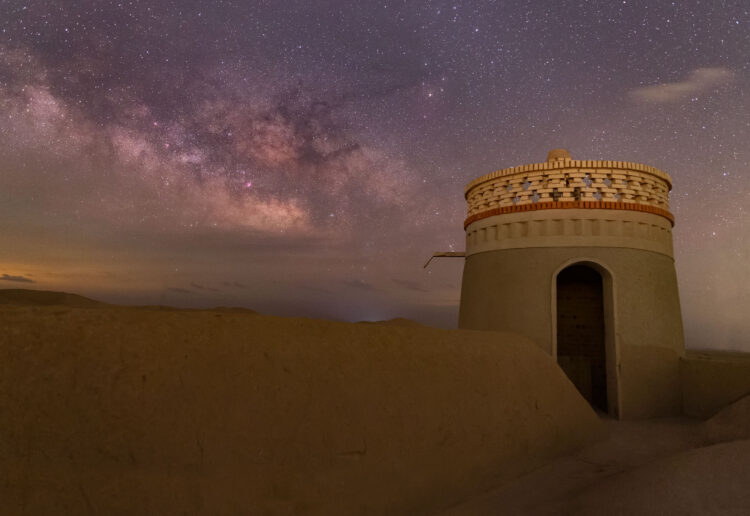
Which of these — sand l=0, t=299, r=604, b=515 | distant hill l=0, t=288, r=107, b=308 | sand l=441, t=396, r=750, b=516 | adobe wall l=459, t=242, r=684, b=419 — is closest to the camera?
sand l=0, t=299, r=604, b=515

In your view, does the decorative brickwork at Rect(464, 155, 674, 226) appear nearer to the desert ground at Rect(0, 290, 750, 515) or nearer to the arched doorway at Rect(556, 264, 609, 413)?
the arched doorway at Rect(556, 264, 609, 413)

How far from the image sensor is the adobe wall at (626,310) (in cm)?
996

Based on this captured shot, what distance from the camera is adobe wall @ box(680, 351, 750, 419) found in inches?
360

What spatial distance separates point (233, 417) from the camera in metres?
3.65

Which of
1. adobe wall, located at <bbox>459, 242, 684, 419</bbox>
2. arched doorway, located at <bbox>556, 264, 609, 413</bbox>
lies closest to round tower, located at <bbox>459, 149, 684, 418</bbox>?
adobe wall, located at <bbox>459, 242, 684, 419</bbox>

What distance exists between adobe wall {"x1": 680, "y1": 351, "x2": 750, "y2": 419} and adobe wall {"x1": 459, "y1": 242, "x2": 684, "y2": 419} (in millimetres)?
214

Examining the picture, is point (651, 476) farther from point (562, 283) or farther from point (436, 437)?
point (562, 283)

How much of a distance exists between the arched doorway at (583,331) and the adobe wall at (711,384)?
202cm

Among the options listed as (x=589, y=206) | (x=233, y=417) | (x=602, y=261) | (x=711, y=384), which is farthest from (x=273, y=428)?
(x=711, y=384)

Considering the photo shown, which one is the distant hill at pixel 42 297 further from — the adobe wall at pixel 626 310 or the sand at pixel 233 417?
the adobe wall at pixel 626 310

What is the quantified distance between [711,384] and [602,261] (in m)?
3.36

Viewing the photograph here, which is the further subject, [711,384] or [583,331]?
[583,331]

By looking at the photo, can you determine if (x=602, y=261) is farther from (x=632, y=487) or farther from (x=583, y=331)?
(x=632, y=487)

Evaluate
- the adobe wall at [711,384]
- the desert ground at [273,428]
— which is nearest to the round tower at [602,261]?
the adobe wall at [711,384]
